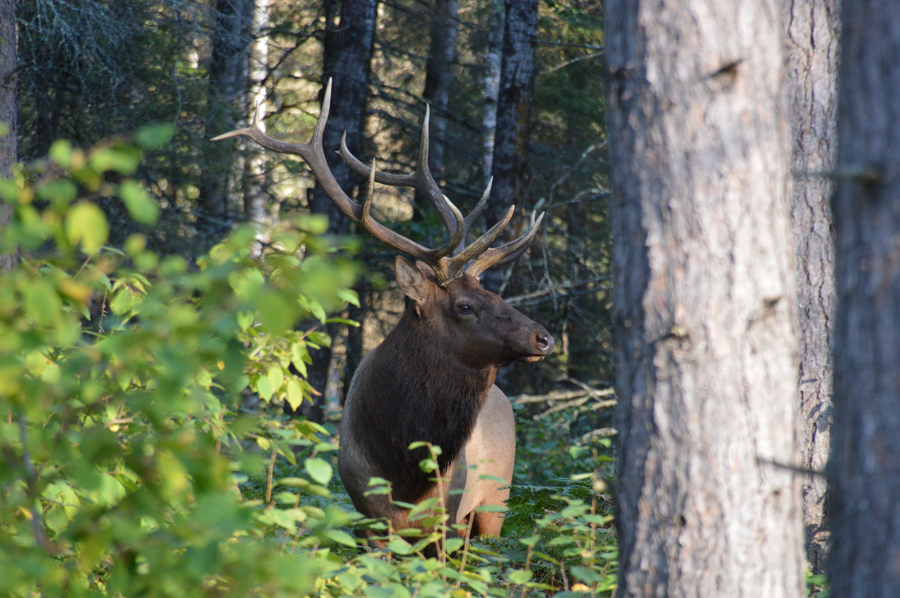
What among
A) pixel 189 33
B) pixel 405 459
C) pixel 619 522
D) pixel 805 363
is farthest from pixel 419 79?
pixel 619 522

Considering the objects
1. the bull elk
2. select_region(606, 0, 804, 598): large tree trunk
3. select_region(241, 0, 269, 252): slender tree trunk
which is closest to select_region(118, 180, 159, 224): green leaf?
select_region(606, 0, 804, 598): large tree trunk

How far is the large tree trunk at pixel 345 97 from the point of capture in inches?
379

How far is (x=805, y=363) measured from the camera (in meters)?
3.64

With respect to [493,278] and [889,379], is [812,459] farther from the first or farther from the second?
[493,278]

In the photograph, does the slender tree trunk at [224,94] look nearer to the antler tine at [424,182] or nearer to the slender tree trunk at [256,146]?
the slender tree trunk at [256,146]

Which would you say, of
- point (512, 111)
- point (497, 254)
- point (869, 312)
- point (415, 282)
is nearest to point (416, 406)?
point (415, 282)

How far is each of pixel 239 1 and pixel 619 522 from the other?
30.8 ft

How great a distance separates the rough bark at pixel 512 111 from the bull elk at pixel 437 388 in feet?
10.5

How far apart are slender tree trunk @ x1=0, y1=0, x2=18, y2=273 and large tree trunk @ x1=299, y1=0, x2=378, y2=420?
4272 millimetres

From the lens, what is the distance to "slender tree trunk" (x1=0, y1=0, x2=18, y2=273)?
17.8 feet

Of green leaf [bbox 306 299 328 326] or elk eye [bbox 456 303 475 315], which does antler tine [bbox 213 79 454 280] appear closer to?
elk eye [bbox 456 303 475 315]

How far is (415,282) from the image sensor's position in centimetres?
552

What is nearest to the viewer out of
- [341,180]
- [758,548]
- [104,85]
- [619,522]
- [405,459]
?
[758,548]

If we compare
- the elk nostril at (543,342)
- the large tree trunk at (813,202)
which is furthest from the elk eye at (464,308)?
the large tree trunk at (813,202)
